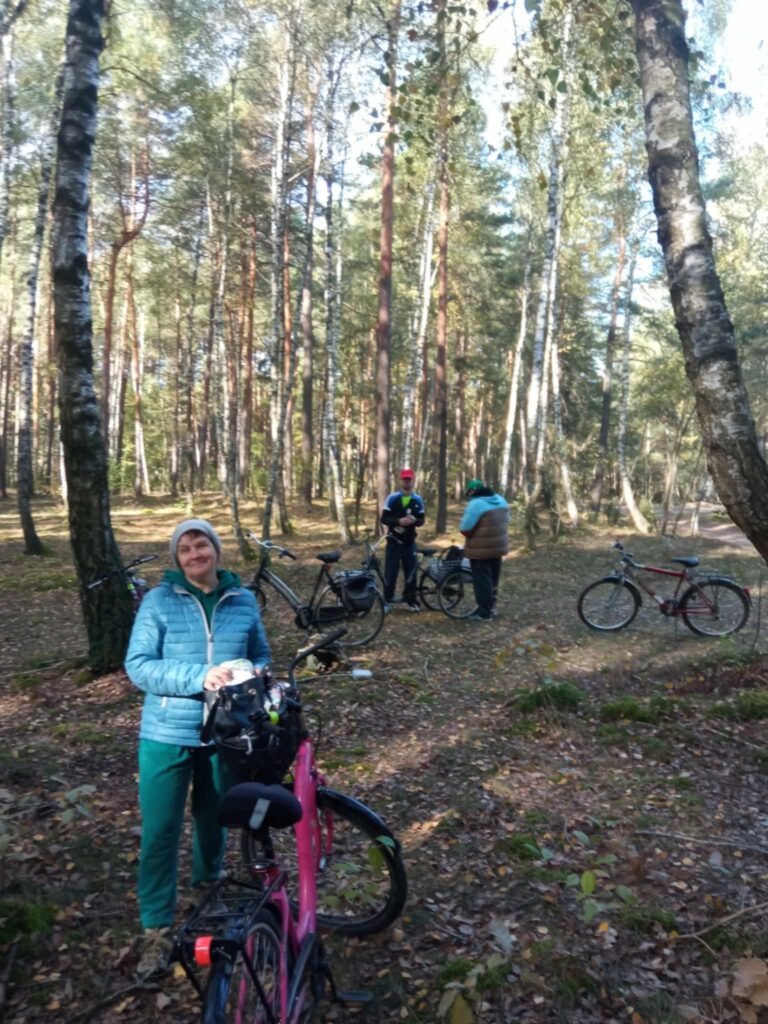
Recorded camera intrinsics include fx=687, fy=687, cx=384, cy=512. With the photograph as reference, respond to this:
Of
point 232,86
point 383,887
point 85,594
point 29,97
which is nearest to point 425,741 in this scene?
point 383,887

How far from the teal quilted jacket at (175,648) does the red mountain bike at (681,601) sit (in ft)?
22.4

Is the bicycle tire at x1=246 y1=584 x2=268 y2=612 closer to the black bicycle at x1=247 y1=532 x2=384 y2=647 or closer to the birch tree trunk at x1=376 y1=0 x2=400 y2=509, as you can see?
the black bicycle at x1=247 y1=532 x2=384 y2=647

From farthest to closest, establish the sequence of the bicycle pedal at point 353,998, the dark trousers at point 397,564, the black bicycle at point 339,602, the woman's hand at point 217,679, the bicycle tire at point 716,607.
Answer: the dark trousers at point 397,564
the bicycle tire at point 716,607
the black bicycle at point 339,602
the bicycle pedal at point 353,998
the woman's hand at point 217,679

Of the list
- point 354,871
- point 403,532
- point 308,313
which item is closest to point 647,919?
point 354,871

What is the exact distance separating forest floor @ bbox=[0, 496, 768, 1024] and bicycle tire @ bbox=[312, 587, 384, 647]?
254 mm

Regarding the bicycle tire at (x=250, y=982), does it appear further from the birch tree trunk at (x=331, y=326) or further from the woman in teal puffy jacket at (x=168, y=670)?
the birch tree trunk at (x=331, y=326)

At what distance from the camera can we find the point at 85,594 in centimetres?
586

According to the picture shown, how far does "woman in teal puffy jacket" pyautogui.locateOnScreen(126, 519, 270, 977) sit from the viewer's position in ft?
8.83

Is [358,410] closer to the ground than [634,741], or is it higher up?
higher up

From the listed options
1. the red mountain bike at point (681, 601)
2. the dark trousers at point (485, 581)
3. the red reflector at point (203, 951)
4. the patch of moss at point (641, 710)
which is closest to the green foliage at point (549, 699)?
the patch of moss at point (641, 710)

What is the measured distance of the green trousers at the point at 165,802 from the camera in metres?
2.72

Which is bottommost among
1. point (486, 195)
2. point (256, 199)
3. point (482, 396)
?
point (482, 396)

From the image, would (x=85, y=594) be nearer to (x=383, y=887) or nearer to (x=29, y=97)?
(x=383, y=887)

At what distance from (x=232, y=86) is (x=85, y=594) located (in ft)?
42.2
